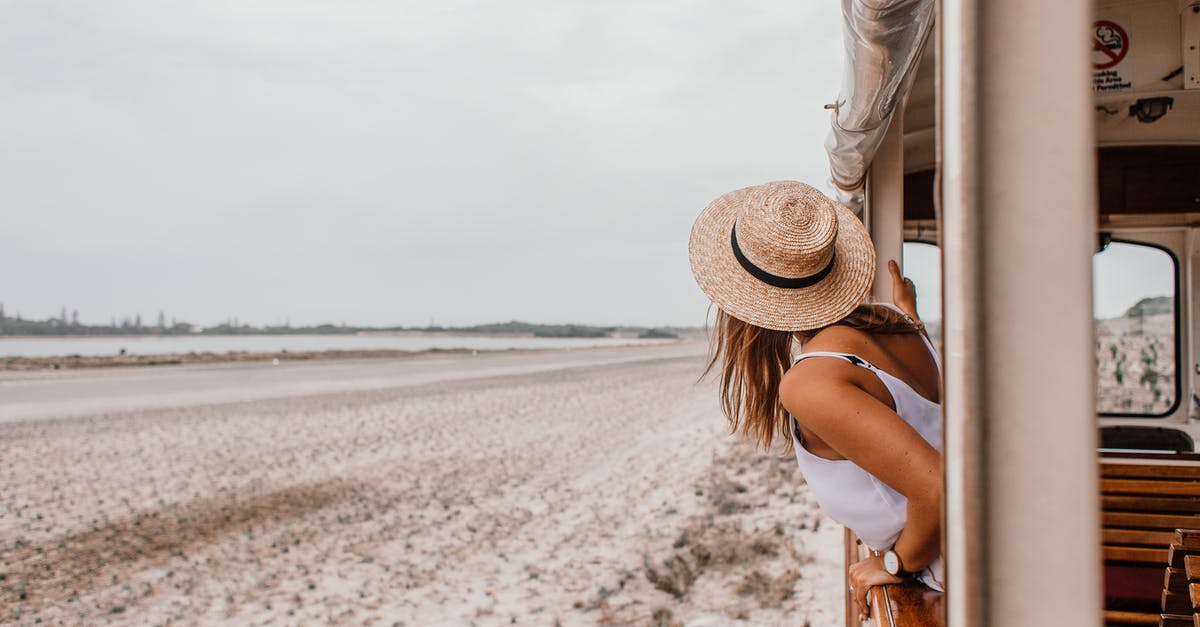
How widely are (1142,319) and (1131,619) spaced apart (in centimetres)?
421

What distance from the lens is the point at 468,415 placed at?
20531 mm

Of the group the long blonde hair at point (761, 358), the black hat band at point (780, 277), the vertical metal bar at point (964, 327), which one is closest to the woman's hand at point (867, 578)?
the long blonde hair at point (761, 358)

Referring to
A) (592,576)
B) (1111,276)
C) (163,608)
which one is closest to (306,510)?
(163,608)

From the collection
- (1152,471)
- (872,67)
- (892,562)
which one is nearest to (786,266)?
(892,562)

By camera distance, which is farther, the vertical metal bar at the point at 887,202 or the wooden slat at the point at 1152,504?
the vertical metal bar at the point at 887,202

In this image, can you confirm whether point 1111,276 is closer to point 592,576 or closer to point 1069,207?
point 592,576

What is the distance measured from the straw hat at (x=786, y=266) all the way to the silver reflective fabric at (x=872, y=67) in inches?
18.0

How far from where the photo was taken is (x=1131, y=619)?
2643mm

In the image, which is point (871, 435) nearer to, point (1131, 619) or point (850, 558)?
point (1131, 619)

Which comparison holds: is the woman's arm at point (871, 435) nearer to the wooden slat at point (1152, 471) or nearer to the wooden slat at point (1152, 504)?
the wooden slat at point (1152, 504)

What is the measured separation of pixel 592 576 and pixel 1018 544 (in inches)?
256

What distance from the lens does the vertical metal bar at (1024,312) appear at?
76 cm

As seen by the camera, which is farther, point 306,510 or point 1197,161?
point 306,510

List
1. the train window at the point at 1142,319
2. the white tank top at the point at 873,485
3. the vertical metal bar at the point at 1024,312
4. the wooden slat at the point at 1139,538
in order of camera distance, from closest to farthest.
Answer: the vertical metal bar at the point at 1024,312
the white tank top at the point at 873,485
the wooden slat at the point at 1139,538
the train window at the point at 1142,319
